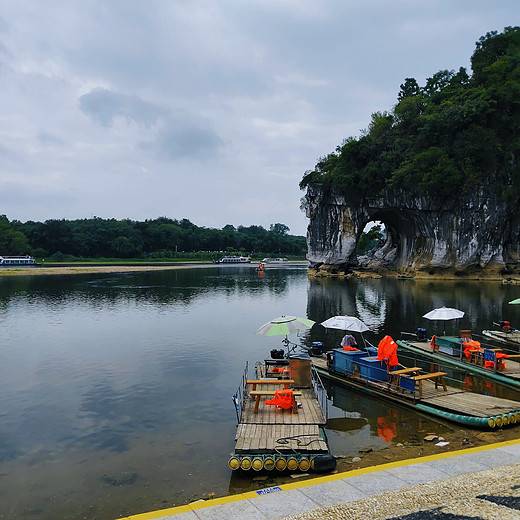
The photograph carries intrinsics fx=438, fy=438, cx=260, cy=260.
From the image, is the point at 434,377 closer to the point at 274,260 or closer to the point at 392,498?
the point at 392,498

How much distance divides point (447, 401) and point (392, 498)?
726 cm

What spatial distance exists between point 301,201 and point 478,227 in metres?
34.0

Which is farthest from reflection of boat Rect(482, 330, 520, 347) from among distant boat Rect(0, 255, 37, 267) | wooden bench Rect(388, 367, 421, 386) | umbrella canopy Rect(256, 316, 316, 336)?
distant boat Rect(0, 255, 37, 267)

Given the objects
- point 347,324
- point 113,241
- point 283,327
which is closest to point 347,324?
point 347,324

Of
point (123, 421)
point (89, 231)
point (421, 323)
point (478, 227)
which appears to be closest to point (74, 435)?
point (123, 421)

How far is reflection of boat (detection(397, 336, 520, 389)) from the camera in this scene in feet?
53.4

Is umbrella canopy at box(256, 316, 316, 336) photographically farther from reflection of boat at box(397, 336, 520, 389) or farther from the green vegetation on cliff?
the green vegetation on cliff

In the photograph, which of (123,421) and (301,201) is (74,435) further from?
(301,201)

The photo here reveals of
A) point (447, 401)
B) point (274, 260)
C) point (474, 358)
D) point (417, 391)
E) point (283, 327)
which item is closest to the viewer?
point (447, 401)

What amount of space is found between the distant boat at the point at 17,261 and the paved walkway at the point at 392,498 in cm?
10888

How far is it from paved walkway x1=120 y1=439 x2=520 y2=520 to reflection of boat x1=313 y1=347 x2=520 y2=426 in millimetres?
3966

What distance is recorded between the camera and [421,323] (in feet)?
96.2

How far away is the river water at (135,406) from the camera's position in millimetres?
9359

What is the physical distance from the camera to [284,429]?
10727mm
